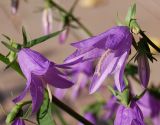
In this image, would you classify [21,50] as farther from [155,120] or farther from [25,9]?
[25,9]

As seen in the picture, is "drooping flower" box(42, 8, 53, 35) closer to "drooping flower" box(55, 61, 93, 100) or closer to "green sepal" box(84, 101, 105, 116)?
"drooping flower" box(55, 61, 93, 100)

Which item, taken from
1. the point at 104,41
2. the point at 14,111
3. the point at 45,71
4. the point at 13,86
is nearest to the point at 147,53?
the point at 104,41

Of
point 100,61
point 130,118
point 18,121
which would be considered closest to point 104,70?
point 100,61

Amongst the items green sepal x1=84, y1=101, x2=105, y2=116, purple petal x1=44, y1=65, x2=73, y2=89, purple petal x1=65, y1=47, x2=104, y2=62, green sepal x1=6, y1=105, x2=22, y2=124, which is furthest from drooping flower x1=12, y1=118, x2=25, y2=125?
green sepal x1=84, y1=101, x2=105, y2=116

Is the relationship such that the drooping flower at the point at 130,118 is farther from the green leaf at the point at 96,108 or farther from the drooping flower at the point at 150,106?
the green leaf at the point at 96,108

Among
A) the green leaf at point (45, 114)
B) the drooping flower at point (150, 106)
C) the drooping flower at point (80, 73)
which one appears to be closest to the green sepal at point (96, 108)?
the drooping flower at point (80, 73)
